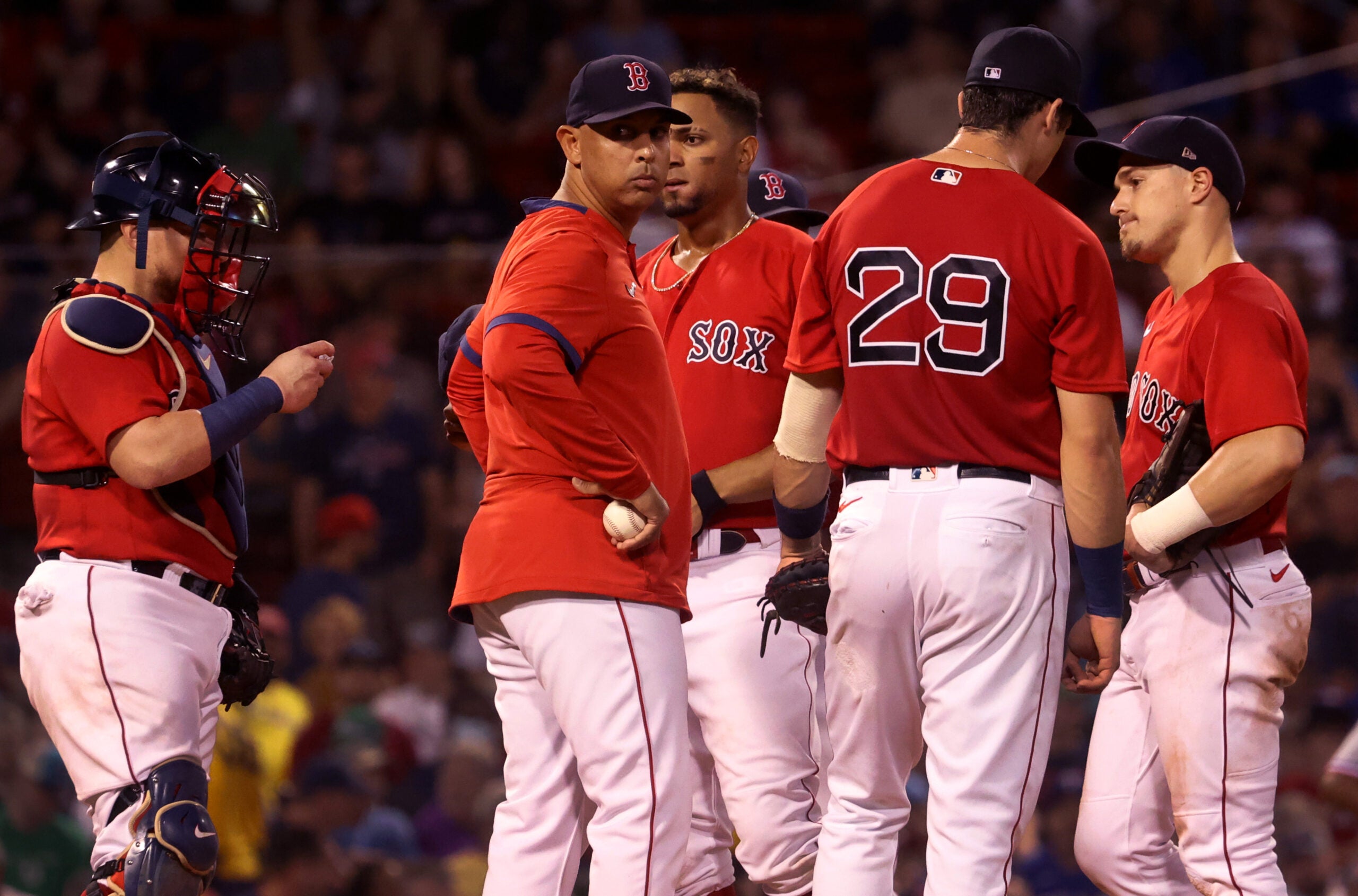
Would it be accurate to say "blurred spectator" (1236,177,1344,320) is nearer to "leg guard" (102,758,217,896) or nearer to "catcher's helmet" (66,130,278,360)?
"catcher's helmet" (66,130,278,360)

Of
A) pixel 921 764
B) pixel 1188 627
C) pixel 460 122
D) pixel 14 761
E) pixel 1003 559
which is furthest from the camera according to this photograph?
pixel 460 122

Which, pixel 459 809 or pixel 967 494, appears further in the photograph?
pixel 459 809

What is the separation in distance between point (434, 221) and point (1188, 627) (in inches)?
245

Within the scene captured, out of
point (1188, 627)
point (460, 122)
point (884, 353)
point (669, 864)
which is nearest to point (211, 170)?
point (884, 353)

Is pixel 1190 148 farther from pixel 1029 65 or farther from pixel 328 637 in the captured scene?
pixel 328 637

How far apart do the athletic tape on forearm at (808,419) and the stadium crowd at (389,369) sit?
1781 mm

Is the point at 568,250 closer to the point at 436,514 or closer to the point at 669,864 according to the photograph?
the point at 669,864

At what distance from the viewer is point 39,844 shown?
695cm

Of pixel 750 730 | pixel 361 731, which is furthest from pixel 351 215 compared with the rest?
pixel 750 730

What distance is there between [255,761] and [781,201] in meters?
3.84

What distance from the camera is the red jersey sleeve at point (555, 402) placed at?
355 cm

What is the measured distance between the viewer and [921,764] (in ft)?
25.3

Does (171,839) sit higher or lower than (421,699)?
higher

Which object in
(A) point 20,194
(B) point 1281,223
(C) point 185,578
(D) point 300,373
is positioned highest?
(B) point 1281,223
